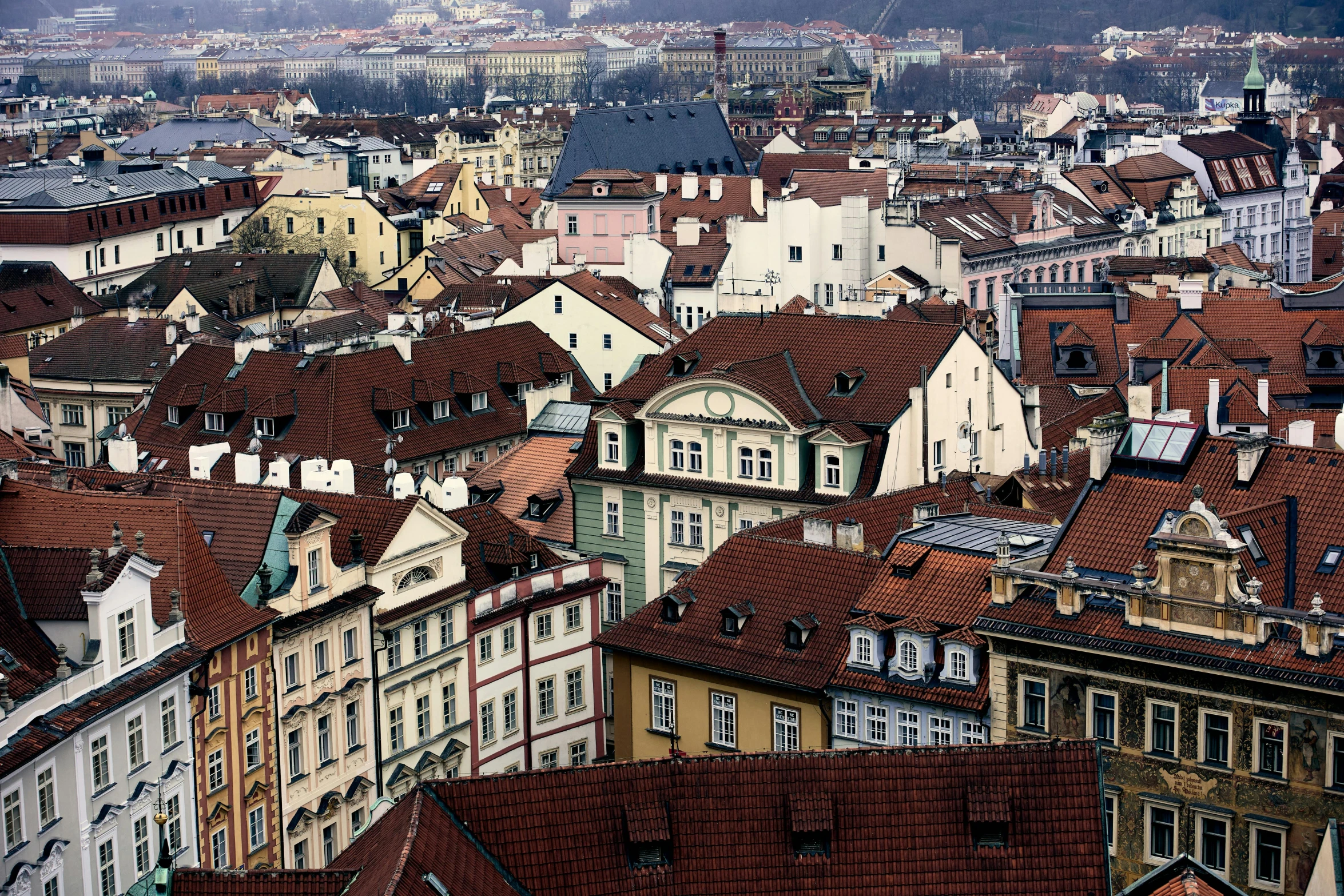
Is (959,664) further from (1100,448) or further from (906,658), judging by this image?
(1100,448)

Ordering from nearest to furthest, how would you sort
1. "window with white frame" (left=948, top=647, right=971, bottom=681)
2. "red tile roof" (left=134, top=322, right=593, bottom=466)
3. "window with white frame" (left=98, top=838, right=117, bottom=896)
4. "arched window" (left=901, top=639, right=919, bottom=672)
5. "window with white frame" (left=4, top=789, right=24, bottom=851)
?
"window with white frame" (left=4, top=789, right=24, bottom=851)
"window with white frame" (left=98, top=838, right=117, bottom=896)
"window with white frame" (left=948, top=647, right=971, bottom=681)
"arched window" (left=901, top=639, right=919, bottom=672)
"red tile roof" (left=134, top=322, right=593, bottom=466)

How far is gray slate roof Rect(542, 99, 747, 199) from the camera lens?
162750 millimetres

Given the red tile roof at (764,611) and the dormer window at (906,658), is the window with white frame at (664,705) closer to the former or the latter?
the red tile roof at (764,611)

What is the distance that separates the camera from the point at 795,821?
37.2 metres

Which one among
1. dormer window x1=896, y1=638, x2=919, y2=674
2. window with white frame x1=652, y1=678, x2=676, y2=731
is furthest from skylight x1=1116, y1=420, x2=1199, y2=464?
window with white frame x1=652, y1=678, x2=676, y2=731

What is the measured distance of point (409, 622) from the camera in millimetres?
56562

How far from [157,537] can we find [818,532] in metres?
17.2

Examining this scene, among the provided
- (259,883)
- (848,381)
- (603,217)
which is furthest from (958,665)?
(603,217)

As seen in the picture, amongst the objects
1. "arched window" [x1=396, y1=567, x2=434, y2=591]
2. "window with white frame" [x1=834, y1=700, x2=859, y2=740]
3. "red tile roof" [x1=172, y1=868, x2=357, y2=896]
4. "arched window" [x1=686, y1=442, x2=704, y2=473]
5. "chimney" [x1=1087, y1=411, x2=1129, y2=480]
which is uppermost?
"chimney" [x1=1087, y1=411, x2=1129, y2=480]

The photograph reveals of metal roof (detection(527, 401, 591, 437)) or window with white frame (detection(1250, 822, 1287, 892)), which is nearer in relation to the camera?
window with white frame (detection(1250, 822, 1287, 892))

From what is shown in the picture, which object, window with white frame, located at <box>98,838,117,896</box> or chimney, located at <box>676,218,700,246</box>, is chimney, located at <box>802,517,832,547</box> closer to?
window with white frame, located at <box>98,838,117,896</box>

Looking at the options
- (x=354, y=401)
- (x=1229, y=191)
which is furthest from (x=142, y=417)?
(x=1229, y=191)

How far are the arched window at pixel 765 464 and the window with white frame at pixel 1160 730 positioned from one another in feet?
73.8

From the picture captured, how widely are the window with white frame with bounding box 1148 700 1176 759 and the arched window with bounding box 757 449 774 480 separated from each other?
2249 centimetres
